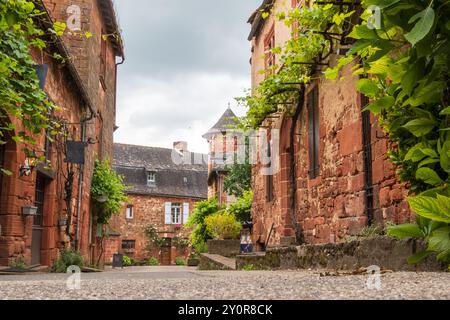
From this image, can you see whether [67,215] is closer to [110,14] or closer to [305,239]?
[305,239]

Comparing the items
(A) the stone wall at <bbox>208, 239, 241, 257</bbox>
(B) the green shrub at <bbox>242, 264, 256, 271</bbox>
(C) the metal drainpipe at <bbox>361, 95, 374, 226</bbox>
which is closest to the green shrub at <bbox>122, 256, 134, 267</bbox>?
(A) the stone wall at <bbox>208, 239, 241, 257</bbox>

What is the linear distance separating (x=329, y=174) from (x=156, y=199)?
25635 millimetres

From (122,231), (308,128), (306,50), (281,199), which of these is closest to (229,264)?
(281,199)

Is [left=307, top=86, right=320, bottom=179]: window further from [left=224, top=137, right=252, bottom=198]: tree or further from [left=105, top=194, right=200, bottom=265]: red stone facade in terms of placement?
[left=105, top=194, right=200, bottom=265]: red stone facade

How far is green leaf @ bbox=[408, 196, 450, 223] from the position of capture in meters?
1.90

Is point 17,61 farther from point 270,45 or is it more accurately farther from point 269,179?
point 270,45

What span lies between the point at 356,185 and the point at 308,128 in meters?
2.97

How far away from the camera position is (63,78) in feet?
36.8

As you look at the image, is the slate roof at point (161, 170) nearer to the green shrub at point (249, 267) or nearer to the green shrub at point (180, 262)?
the green shrub at point (180, 262)

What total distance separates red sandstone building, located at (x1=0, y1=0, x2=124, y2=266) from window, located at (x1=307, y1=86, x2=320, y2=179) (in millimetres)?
3675

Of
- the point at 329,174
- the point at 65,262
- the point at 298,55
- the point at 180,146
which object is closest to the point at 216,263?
the point at 65,262

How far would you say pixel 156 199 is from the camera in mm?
33188

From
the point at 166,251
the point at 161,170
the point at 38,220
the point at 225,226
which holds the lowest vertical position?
the point at 166,251
